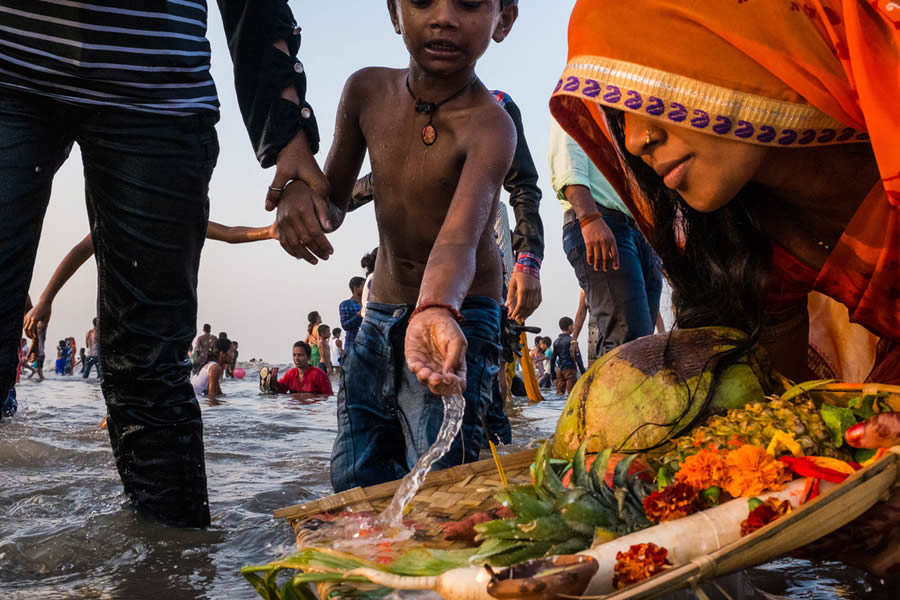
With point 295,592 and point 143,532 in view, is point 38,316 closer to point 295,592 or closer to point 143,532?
point 143,532

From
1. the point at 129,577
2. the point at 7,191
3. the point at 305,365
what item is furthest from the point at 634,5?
the point at 305,365

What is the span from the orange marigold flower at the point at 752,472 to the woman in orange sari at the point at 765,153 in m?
0.17

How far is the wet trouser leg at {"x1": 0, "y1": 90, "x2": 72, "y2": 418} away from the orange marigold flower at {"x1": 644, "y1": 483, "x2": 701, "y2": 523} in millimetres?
1989

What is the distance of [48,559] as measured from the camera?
8.50ft

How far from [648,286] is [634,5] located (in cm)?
345

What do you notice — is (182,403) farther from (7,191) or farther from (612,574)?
(612,574)

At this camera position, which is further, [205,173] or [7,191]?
[205,173]

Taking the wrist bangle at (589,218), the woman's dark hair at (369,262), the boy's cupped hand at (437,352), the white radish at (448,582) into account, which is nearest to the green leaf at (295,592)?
the white radish at (448,582)

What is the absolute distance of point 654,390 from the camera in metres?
2.17

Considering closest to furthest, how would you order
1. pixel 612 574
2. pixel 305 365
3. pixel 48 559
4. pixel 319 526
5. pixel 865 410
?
1. pixel 612 574
2. pixel 865 410
3. pixel 319 526
4. pixel 48 559
5. pixel 305 365

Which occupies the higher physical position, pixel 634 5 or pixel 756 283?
pixel 634 5

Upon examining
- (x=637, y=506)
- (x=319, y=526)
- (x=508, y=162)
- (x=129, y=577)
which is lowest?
(x=129, y=577)

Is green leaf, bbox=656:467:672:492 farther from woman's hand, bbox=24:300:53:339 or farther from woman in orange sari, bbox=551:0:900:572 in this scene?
woman's hand, bbox=24:300:53:339

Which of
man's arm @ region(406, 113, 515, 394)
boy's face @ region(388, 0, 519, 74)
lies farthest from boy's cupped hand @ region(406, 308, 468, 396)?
boy's face @ region(388, 0, 519, 74)
